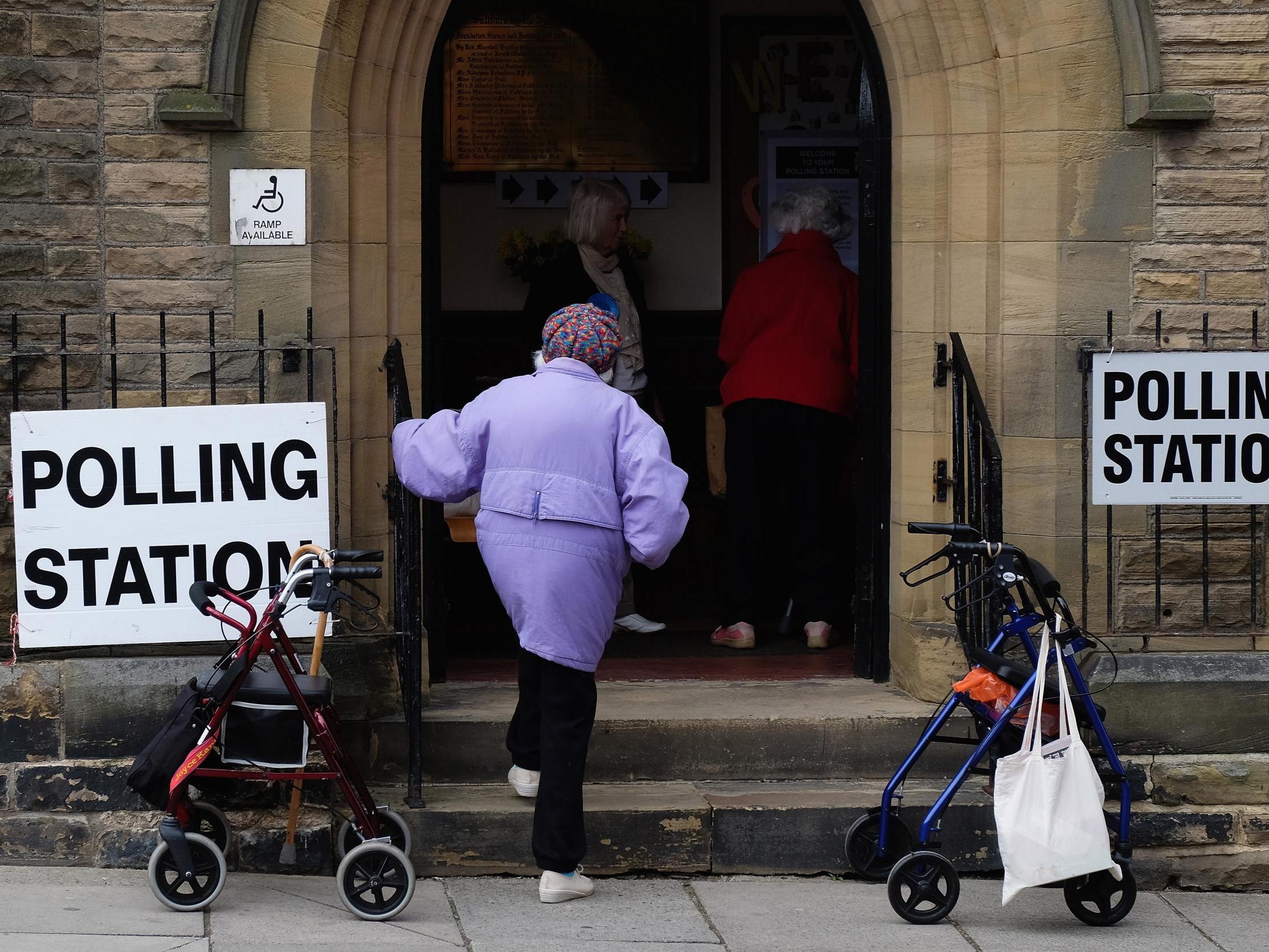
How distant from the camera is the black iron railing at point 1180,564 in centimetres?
635

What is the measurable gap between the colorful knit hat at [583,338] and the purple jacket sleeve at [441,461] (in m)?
0.36

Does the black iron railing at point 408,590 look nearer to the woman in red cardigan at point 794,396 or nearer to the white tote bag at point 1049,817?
the white tote bag at point 1049,817

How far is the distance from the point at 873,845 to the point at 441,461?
1.77 meters

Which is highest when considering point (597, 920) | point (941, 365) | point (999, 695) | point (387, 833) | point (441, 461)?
point (941, 365)

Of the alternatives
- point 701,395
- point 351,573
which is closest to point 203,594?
point 351,573

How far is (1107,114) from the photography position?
624 cm

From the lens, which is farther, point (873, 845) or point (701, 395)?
point (701, 395)

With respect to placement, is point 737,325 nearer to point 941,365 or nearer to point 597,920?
point 941,365

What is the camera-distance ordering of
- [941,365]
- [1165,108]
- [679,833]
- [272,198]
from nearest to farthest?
[679,833], [272,198], [1165,108], [941,365]

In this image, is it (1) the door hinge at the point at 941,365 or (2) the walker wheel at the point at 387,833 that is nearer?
(2) the walker wheel at the point at 387,833

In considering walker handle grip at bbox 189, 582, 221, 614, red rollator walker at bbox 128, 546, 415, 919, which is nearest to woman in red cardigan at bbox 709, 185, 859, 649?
red rollator walker at bbox 128, 546, 415, 919

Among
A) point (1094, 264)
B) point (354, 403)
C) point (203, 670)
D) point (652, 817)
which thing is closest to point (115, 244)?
point (354, 403)

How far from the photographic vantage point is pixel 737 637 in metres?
7.55

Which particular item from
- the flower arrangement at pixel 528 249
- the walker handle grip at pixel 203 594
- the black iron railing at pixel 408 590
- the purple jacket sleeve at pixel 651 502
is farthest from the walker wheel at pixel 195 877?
the flower arrangement at pixel 528 249
